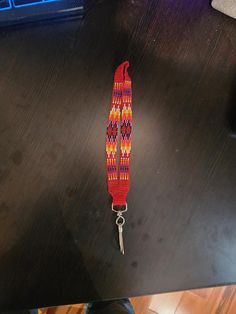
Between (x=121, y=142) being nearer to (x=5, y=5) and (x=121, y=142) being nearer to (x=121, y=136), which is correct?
(x=121, y=136)

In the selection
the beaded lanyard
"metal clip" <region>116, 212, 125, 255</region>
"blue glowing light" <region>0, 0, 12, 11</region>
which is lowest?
"metal clip" <region>116, 212, 125, 255</region>

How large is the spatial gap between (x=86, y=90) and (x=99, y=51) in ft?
0.26

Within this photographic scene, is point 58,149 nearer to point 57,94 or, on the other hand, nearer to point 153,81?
point 57,94

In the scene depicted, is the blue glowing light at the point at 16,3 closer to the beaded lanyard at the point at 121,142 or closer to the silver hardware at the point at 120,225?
the beaded lanyard at the point at 121,142

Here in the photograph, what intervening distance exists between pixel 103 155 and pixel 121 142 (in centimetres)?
4

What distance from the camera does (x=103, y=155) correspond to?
1.84 ft

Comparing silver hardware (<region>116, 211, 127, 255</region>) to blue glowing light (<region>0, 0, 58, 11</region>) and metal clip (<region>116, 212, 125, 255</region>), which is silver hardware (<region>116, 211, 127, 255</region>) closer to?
metal clip (<region>116, 212, 125, 255</region>)

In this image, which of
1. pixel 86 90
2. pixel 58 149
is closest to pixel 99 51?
pixel 86 90

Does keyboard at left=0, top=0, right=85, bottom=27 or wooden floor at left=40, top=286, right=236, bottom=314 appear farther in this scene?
wooden floor at left=40, top=286, right=236, bottom=314

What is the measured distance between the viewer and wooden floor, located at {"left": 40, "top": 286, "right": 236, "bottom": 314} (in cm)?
98

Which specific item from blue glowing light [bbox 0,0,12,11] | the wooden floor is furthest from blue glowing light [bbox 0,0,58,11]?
the wooden floor

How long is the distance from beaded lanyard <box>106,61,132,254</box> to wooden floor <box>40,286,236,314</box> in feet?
1.82

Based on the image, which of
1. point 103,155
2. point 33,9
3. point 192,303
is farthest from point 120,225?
point 192,303

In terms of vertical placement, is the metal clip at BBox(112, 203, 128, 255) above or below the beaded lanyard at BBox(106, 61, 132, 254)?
below
